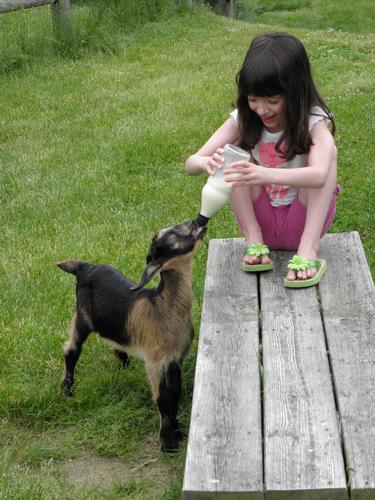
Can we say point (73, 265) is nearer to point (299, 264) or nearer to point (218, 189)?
point (218, 189)

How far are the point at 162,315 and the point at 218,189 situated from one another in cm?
55

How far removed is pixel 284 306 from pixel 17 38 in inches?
330

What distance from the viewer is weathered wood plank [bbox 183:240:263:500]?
229cm

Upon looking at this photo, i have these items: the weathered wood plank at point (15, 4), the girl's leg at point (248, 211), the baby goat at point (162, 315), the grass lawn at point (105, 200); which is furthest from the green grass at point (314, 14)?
the baby goat at point (162, 315)

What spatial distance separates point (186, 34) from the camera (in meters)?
12.3

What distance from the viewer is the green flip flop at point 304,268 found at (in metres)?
3.44

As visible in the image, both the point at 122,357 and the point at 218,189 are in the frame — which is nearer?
the point at 218,189

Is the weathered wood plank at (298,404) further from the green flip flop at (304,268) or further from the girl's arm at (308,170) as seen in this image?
the girl's arm at (308,170)

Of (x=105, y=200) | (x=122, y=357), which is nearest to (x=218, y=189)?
(x=122, y=357)

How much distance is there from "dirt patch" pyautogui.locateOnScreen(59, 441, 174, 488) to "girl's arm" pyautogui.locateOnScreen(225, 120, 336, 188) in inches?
46.9

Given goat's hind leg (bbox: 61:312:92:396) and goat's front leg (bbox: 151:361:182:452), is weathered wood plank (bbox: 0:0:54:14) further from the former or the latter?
goat's front leg (bbox: 151:361:182:452)

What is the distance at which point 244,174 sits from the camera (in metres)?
3.37

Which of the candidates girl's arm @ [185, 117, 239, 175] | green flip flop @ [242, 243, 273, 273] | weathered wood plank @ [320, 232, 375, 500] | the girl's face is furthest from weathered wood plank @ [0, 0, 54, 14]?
green flip flop @ [242, 243, 273, 273]

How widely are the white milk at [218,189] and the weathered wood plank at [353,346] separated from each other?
0.55m
